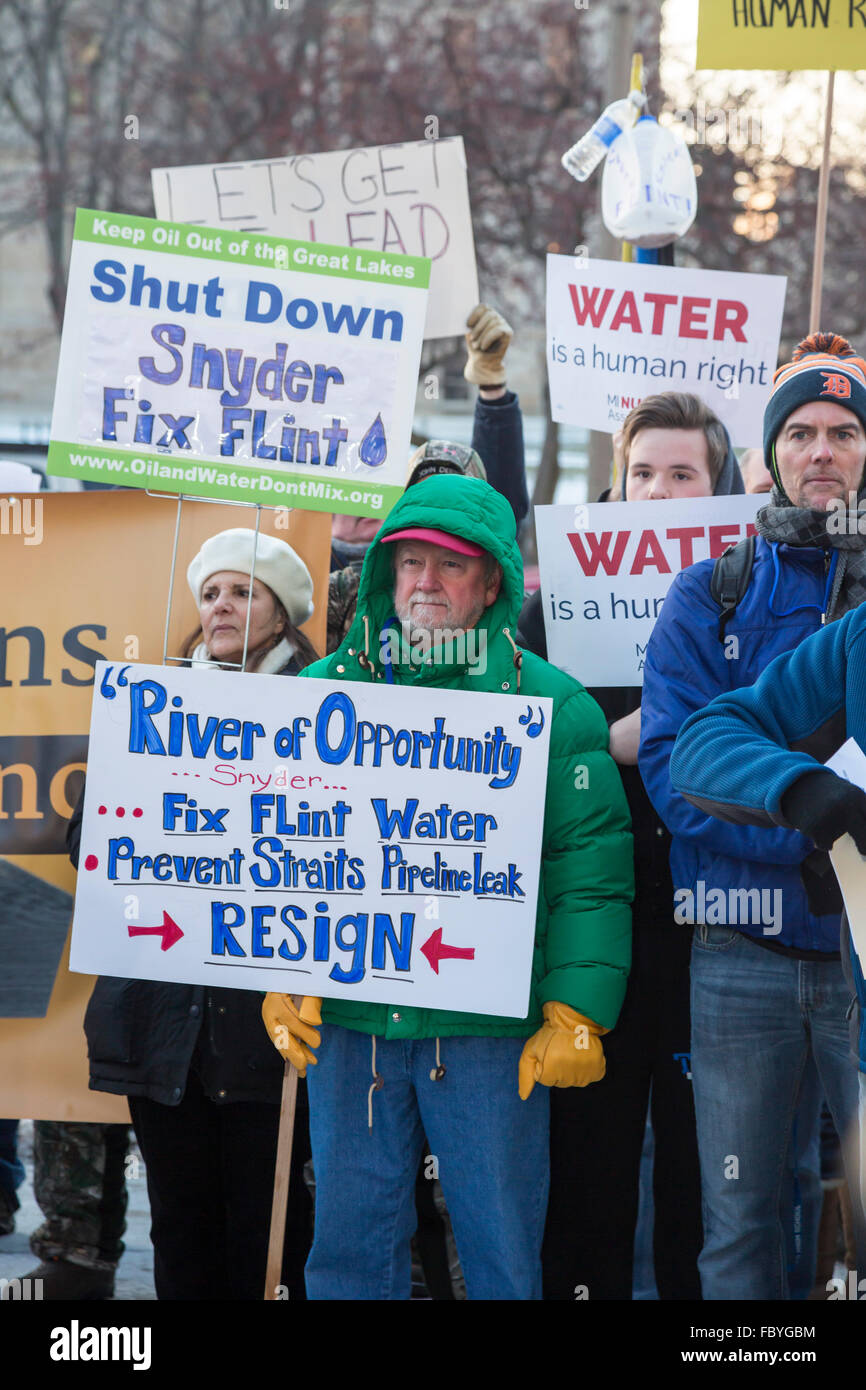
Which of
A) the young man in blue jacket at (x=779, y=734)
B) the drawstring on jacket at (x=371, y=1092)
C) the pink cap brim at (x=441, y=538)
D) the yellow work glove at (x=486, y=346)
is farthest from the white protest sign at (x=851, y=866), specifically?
the yellow work glove at (x=486, y=346)

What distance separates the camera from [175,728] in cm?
314

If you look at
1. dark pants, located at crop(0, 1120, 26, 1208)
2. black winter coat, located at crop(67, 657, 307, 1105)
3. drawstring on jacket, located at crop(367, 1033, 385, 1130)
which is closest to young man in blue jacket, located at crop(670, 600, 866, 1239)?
drawstring on jacket, located at crop(367, 1033, 385, 1130)

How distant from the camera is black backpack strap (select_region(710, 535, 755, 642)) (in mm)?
3006

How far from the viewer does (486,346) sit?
167 inches

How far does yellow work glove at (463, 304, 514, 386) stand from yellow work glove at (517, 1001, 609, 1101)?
2022mm

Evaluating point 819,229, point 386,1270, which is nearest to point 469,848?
point 386,1270

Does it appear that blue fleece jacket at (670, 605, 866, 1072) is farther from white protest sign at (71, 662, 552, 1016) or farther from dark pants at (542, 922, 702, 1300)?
dark pants at (542, 922, 702, 1300)

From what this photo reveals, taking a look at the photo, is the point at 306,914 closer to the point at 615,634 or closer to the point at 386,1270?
the point at 386,1270

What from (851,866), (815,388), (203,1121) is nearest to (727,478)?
(815,388)

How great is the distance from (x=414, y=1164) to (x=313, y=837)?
0.67 metres

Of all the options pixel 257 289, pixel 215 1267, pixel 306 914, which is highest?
pixel 257 289

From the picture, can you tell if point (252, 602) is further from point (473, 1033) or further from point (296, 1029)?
point (473, 1033)

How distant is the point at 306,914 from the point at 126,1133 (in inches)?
49.6

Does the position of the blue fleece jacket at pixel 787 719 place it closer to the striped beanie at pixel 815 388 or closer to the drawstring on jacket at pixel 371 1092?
the striped beanie at pixel 815 388
